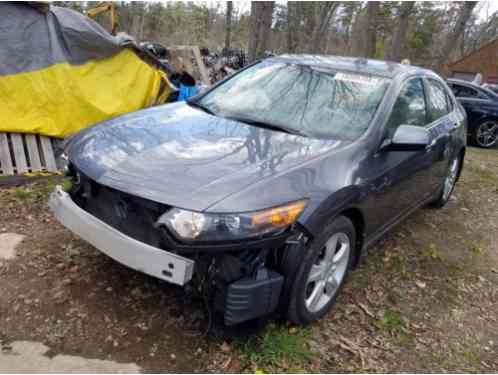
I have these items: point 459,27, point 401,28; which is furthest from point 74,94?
point 459,27

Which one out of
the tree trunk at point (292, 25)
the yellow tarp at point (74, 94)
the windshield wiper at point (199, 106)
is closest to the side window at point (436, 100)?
the windshield wiper at point (199, 106)

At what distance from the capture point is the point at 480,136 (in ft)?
33.0

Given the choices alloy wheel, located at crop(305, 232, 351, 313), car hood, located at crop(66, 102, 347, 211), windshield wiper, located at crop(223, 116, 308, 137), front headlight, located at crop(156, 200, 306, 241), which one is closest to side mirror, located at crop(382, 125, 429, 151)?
car hood, located at crop(66, 102, 347, 211)

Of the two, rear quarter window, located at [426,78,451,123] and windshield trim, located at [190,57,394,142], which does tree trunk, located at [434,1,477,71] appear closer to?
rear quarter window, located at [426,78,451,123]

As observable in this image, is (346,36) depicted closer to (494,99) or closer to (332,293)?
(494,99)

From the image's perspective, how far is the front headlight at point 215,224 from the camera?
2.02 metres

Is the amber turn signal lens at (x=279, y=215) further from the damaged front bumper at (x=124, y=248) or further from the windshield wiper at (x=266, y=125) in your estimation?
the windshield wiper at (x=266, y=125)

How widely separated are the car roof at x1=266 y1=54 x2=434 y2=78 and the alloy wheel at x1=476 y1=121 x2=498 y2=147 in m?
7.21

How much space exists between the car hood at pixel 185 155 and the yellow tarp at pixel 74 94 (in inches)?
83.6

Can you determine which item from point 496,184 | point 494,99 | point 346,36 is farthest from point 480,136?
point 346,36

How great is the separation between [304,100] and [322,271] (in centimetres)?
130

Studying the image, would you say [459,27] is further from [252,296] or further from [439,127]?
[252,296]

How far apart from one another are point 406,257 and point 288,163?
195cm

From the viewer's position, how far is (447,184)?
4.91m
